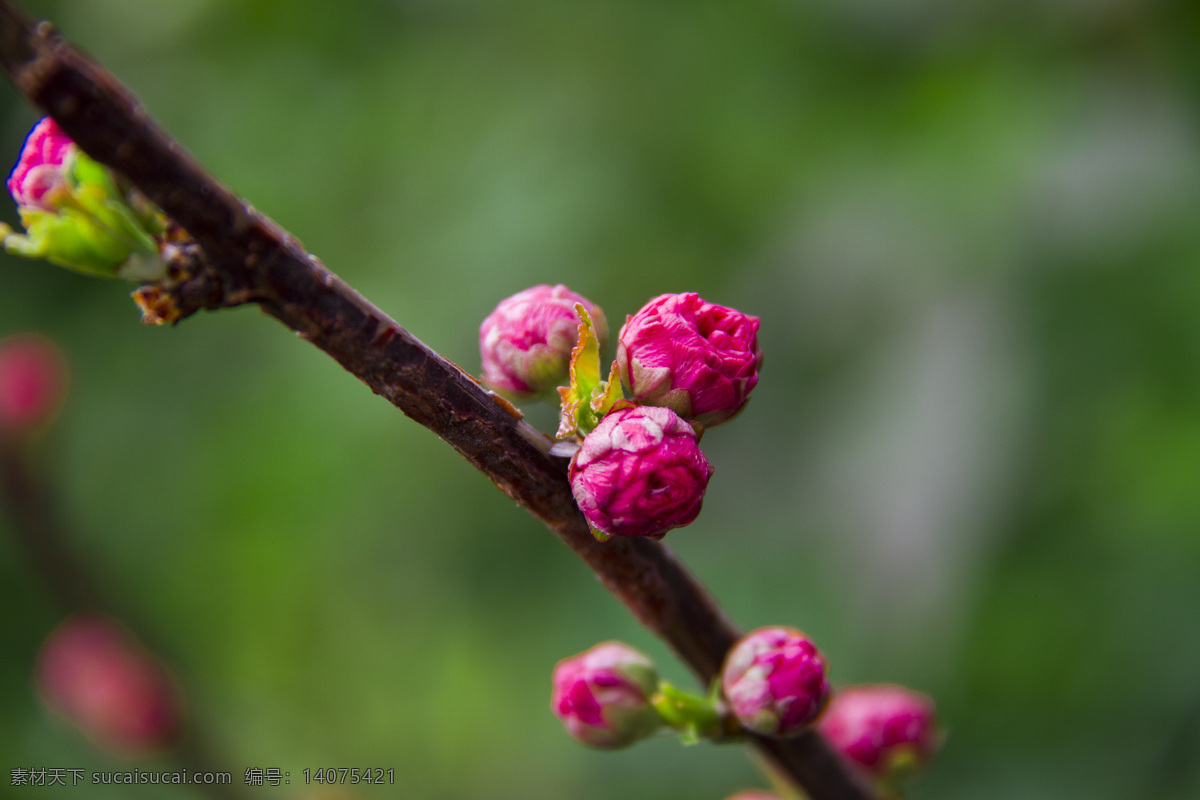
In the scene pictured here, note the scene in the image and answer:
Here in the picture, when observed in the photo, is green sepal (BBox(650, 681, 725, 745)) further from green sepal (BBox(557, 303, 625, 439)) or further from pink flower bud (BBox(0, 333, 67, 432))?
pink flower bud (BBox(0, 333, 67, 432))

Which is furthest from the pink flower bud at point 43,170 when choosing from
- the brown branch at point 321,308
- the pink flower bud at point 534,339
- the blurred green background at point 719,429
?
the blurred green background at point 719,429

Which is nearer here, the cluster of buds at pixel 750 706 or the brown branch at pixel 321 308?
the brown branch at pixel 321 308

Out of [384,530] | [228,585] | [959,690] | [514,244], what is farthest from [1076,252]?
[228,585]

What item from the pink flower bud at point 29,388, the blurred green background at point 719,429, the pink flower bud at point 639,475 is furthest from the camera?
the pink flower bud at point 29,388

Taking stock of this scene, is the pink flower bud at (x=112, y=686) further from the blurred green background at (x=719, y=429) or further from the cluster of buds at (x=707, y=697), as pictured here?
the cluster of buds at (x=707, y=697)

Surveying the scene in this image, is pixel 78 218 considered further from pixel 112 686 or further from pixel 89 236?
pixel 112 686

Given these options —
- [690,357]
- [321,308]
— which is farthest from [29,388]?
[690,357]
